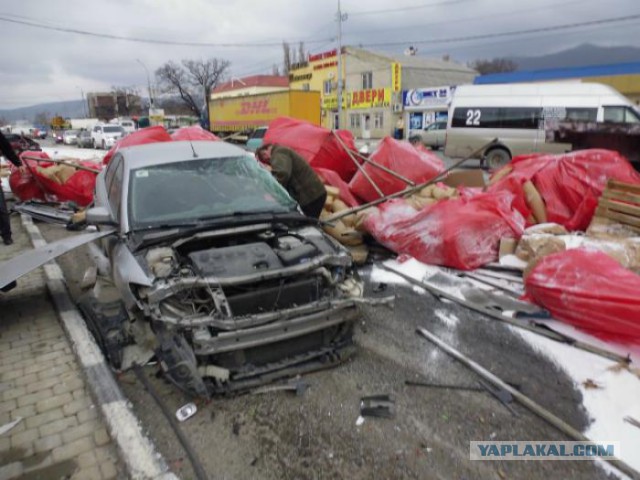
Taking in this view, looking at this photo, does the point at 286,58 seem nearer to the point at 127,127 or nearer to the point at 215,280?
the point at 127,127

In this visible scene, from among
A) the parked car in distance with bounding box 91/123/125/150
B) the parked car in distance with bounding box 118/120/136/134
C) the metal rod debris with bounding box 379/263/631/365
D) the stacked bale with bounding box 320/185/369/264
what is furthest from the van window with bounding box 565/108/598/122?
the parked car in distance with bounding box 118/120/136/134

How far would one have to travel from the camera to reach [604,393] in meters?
3.12

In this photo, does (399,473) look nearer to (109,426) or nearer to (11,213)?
(109,426)

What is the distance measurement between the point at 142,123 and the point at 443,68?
104 ft

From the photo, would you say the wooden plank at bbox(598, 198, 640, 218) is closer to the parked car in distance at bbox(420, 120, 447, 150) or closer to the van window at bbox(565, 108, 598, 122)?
the van window at bbox(565, 108, 598, 122)

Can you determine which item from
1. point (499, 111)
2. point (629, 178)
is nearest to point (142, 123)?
point (499, 111)

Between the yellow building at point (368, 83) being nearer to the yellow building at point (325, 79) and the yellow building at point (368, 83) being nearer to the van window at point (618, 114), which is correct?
the yellow building at point (325, 79)

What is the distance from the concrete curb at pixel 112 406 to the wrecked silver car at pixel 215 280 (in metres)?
0.12

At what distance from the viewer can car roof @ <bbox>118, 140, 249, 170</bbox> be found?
426 centimetres

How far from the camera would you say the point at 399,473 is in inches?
96.2

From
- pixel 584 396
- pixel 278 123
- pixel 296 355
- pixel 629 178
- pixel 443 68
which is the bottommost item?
pixel 584 396

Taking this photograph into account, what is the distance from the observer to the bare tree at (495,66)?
7956 centimetres

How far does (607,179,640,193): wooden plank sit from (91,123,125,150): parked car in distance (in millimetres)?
30861

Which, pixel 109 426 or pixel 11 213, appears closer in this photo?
pixel 109 426
